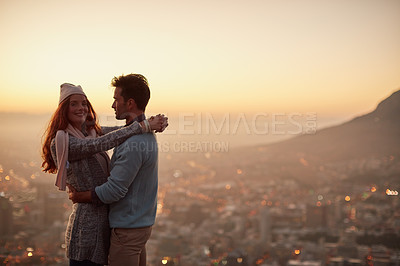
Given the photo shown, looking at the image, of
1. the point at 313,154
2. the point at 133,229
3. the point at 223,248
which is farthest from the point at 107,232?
the point at 313,154

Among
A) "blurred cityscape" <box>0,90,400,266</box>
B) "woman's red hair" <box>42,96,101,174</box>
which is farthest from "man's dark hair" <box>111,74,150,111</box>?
"blurred cityscape" <box>0,90,400,266</box>

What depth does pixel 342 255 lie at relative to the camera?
397 inches

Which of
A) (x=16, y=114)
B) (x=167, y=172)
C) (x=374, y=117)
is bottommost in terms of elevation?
(x=167, y=172)

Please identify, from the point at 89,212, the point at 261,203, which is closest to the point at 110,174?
the point at 89,212

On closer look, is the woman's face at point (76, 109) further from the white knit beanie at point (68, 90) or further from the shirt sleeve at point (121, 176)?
the shirt sleeve at point (121, 176)

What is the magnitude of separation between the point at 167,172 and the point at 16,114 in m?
8.64

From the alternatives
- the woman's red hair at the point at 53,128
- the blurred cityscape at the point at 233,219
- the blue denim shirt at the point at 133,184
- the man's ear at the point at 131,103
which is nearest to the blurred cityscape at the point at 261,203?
the blurred cityscape at the point at 233,219

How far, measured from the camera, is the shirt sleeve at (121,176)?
1495mm

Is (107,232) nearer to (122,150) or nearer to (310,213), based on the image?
(122,150)

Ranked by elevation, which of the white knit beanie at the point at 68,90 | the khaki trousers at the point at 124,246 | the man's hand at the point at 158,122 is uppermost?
the white knit beanie at the point at 68,90

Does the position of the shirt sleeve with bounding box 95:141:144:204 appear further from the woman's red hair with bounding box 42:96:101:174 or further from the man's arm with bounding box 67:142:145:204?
the woman's red hair with bounding box 42:96:101:174

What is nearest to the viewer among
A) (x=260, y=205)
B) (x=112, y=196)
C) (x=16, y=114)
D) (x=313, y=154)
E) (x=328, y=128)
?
(x=112, y=196)

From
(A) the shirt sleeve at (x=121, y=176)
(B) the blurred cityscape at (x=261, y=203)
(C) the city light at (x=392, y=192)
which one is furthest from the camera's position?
(C) the city light at (x=392, y=192)

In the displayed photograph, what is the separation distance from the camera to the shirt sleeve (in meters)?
1.50
